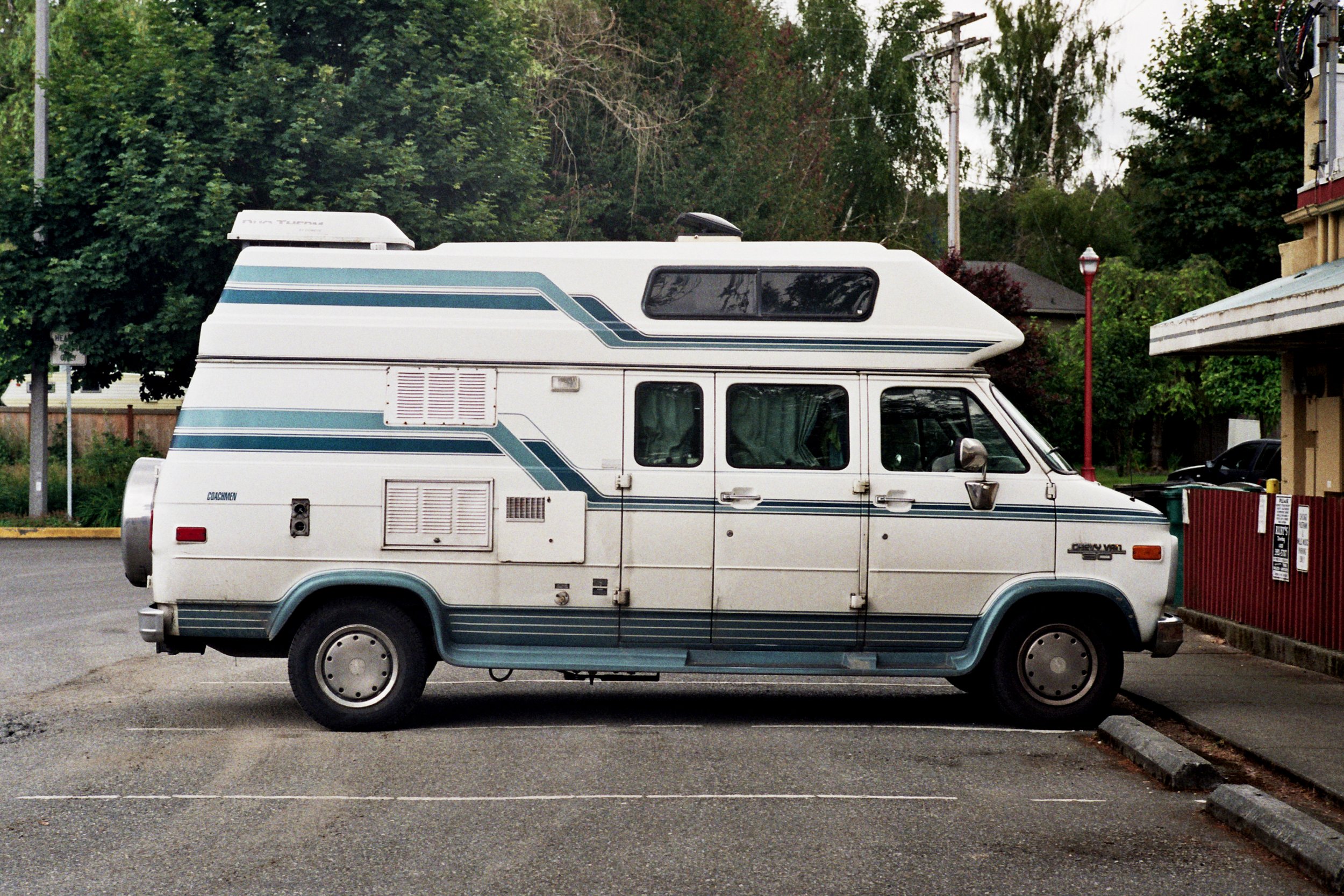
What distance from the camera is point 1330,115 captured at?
1384 centimetres

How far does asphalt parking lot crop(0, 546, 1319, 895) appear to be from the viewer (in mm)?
5867

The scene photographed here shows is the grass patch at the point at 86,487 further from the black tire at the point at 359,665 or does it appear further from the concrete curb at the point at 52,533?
the black tire at the point at 359,665

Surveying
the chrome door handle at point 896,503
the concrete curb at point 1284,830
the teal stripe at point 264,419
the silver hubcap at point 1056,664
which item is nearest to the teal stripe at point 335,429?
the teal stripe at point 264,419

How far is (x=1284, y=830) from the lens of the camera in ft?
20.7

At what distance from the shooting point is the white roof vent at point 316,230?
9.33 metres

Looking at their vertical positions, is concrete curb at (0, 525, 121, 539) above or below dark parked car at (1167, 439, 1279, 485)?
below

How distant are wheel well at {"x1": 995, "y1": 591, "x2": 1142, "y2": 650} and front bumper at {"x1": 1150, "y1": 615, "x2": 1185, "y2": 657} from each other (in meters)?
0.11

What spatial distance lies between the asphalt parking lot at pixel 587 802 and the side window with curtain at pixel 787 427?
172 centimetres

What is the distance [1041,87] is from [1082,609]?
166ft

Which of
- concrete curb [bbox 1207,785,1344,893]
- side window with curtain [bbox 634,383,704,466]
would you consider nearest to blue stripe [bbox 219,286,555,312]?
side window with curtain [bbox 634,383,704,466]

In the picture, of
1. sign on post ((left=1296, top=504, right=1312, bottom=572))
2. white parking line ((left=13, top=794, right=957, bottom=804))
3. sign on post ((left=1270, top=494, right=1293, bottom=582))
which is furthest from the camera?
sign on post ((left=1270, top=494, right=1293, bottom=582))

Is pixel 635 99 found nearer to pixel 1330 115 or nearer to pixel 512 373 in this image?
pixel 1330 115

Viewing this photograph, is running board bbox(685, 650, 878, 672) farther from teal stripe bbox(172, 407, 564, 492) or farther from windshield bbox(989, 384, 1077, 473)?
windshield bbox(989, 384, 1077, 473)

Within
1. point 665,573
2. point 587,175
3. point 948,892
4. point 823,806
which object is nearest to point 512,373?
point 665,573
